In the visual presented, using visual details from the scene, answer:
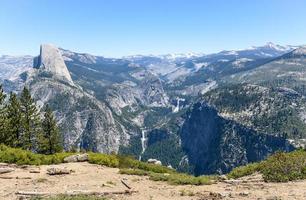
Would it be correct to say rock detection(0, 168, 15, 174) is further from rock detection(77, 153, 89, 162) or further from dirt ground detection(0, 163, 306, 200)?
rock detection(77, 153, 89, 162)

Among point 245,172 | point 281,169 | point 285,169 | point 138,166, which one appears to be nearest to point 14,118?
point 138,166

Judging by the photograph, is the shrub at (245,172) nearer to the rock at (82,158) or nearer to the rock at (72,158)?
the rock at (82,158)

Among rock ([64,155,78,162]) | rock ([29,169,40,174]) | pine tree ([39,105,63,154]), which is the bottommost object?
pine tree ([39,105,63,154])

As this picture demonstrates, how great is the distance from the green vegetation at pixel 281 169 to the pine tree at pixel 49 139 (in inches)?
2997

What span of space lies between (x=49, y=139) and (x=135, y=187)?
259 ft

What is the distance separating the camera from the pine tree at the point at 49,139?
108 metres

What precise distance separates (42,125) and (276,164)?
282 feet

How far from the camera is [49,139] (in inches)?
4267

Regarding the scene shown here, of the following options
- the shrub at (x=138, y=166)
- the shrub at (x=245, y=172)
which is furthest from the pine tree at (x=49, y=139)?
the shrub at (x=245, y=172)

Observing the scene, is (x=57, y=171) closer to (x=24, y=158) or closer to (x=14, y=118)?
(x=24, y=158)

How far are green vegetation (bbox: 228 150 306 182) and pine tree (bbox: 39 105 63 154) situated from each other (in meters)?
76.1

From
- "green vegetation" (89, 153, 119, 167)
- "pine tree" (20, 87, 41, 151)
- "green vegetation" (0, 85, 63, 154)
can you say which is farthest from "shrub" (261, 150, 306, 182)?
"pine tree" (20, 87, 41, 151)

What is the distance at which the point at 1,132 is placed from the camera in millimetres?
94125

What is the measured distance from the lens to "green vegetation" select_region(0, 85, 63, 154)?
9644cm
